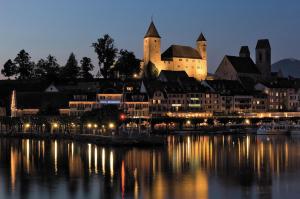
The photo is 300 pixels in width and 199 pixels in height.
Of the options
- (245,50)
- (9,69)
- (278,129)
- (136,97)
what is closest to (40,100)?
(136,97)

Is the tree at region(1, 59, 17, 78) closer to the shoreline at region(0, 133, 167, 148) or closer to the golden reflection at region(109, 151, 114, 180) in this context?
the shoreline at region(0, 133, 167, 148)

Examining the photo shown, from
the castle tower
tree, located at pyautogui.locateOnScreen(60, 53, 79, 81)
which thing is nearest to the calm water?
tree, located at pyautogui.locateOnScreen(60, 53, 79, 81)

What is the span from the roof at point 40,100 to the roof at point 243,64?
35.7 meters

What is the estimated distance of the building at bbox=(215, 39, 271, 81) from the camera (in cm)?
11306

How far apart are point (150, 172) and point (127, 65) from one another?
6283 centimetres

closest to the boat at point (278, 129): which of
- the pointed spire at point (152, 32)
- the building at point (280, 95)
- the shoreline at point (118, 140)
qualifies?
the building at point (280, 95)

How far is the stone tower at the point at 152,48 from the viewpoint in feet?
350

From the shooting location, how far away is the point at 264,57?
12088 centimetres

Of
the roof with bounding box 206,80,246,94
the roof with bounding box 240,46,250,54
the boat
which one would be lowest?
the boat

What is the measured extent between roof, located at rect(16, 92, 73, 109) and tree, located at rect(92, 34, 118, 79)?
44.0 ft

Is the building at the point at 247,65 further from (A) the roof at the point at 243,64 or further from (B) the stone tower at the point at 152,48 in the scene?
(B) the stone tower at the point at 152,48

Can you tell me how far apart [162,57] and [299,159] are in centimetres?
6609

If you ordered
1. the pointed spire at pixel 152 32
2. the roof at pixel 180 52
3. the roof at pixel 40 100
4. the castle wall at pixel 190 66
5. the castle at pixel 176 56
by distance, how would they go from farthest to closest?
the roof at pixel 180 52 → the castle wall at pixel 190 66 → the pointed spire at pixel 152 32 → the castle at pixel 176 56 → the roof at pixel 40 100

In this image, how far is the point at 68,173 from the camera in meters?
38.1
